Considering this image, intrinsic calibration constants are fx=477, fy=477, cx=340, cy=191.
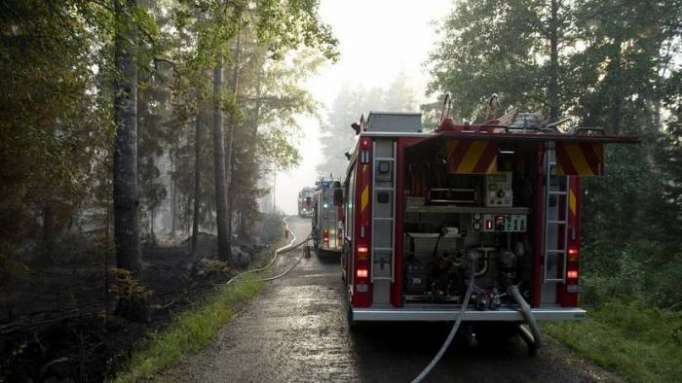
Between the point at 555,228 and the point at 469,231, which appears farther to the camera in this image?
the point at 469,231

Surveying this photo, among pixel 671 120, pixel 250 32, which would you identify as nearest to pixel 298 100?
pixel 250 32

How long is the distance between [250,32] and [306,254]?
361 inches

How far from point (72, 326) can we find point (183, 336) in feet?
7.92

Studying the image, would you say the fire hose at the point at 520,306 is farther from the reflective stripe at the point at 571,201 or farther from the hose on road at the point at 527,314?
the reflective stripe at the point at 571,201

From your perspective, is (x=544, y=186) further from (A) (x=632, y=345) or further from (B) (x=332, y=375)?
(B) (x=332, y=375)

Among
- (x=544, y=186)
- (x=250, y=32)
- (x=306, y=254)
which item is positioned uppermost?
(x=250, y=32)

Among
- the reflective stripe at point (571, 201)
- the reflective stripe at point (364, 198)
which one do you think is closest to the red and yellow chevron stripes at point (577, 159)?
the reflective stripe at point (571, 201)

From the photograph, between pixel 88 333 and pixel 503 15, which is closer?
pixel 88 333

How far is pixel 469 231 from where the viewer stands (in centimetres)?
646

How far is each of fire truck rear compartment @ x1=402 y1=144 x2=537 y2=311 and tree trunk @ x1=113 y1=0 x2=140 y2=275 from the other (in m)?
4.84

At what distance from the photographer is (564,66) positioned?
52.7 feet

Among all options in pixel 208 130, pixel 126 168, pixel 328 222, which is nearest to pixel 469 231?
pixel 126 168

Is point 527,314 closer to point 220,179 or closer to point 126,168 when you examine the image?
point 126,168

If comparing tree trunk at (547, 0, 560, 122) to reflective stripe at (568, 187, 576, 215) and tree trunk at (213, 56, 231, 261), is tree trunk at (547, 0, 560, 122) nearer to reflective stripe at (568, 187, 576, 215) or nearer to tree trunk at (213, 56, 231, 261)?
tree trunk at (213, 56, 231, 261)
